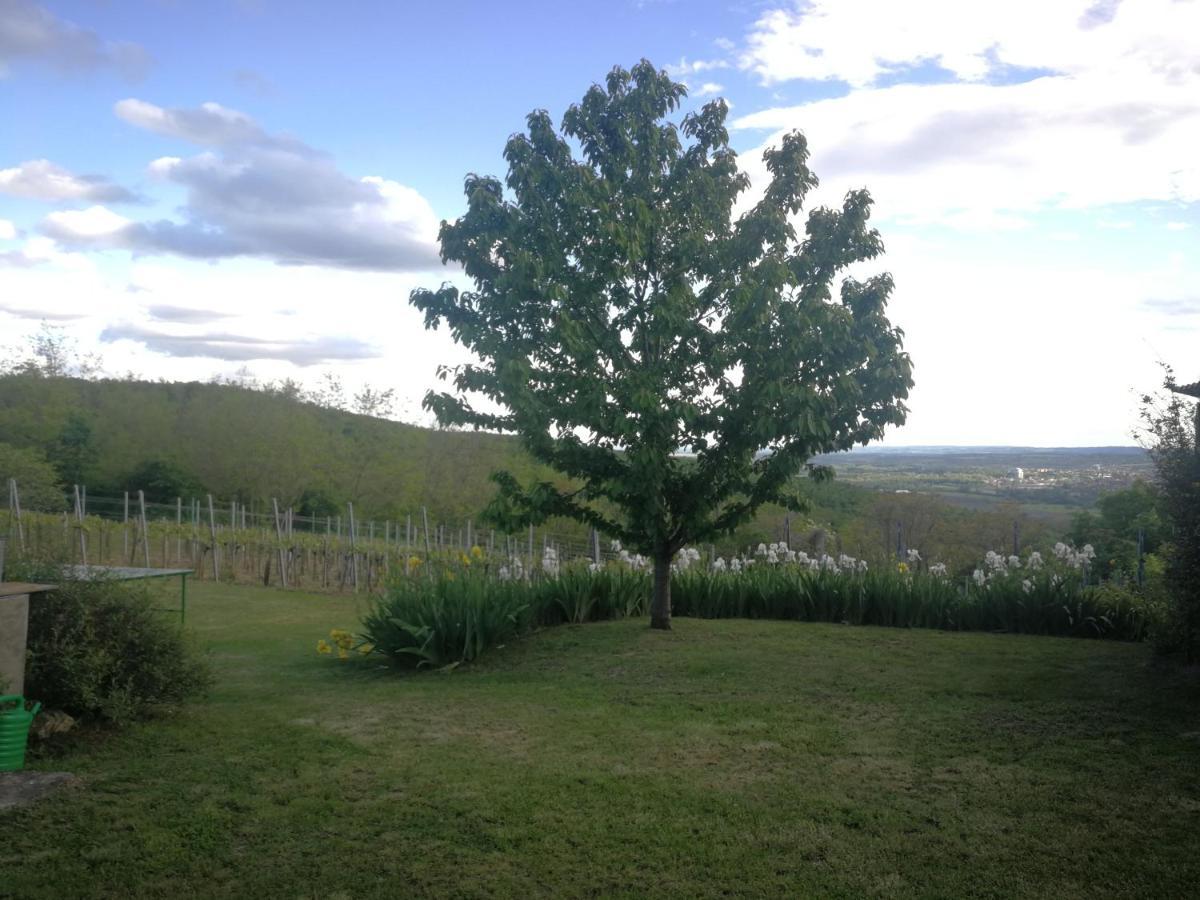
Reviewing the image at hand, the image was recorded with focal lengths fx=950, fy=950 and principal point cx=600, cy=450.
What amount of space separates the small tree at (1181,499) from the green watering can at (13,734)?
25.5ft

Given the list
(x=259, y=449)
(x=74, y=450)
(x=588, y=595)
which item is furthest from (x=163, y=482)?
(x=588, y=595)

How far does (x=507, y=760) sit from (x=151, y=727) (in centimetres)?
261

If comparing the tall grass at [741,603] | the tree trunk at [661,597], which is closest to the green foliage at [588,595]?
the tall grass at [741,603]

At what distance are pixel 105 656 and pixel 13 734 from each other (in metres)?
0.98

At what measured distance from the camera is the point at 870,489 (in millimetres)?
25312

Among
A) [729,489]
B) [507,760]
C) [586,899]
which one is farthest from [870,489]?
[586,899]

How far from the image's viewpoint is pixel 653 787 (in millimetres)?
5234

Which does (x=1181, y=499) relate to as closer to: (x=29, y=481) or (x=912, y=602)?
(x=912, y=602)

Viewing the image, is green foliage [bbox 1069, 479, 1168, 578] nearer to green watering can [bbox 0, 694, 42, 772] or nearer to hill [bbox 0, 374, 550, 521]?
green watering can [bbox 0, 694, 42, 772]

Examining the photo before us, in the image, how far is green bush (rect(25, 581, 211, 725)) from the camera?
619 cm

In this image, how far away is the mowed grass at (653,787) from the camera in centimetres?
409

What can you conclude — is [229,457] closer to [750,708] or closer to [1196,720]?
[750,708]

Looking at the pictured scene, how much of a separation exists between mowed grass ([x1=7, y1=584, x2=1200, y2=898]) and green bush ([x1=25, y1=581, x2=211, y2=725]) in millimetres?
246

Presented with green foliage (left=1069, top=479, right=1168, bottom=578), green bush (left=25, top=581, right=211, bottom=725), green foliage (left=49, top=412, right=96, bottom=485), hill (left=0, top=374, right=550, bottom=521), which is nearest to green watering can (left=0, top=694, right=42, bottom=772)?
green bush (left=25, top=581, right=211, bottom=725)
